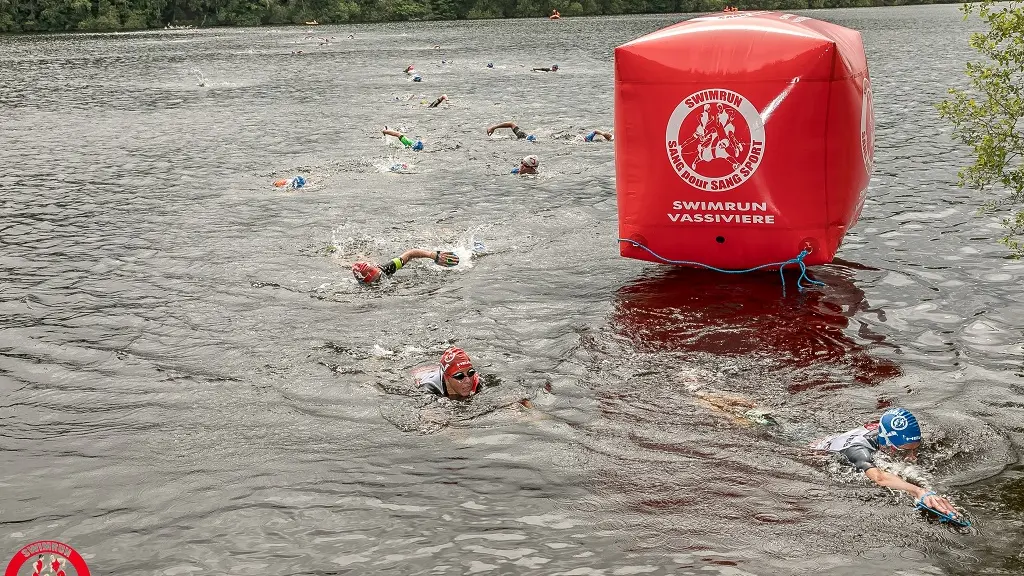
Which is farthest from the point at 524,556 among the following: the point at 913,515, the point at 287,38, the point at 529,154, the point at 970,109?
the point at 287,38

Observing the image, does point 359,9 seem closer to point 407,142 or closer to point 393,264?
point 407,142

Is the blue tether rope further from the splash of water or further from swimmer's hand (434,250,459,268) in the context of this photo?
the splash of water

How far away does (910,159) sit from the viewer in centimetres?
2444

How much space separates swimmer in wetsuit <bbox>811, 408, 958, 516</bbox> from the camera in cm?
880

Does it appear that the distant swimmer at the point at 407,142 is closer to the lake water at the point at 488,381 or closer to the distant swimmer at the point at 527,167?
the lake water at the point at 488,381

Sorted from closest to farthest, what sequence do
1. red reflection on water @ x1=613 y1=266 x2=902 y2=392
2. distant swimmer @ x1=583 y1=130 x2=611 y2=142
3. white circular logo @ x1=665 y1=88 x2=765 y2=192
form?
red reflection on water @ x1=613 y1=266 x2=902 y2=392
white circular logo @ x1=665 y1=88 x2=765 y2=192
distant swimmer @ x1=583 y1=130 x2=611 y2=142

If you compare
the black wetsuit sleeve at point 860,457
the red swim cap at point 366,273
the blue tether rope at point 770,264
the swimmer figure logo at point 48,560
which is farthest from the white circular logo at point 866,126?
the swimmer figure logo at point 48,560

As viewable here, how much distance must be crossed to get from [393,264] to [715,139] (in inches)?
225

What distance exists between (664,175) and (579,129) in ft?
61.1

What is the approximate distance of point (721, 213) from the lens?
41.3ft

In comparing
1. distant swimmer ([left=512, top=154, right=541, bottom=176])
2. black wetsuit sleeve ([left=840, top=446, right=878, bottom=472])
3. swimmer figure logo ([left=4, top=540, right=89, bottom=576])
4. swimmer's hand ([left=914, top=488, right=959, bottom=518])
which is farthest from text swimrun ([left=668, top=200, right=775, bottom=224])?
distant swimmer ([left=512, top=154, right=541, bottom=176])

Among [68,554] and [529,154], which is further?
[529,154]

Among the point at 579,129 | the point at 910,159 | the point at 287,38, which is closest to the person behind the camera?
the point at 910,159

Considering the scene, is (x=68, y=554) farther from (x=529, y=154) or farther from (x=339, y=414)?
(x=529, y=154)
